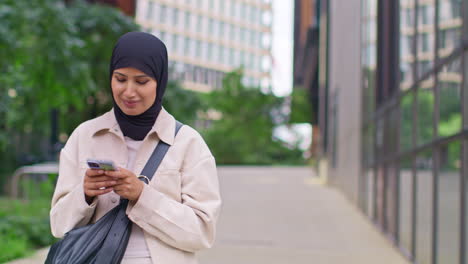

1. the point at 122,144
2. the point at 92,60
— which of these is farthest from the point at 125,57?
the point at 92,60

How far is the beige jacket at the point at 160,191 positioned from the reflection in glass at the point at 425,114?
15.1ft

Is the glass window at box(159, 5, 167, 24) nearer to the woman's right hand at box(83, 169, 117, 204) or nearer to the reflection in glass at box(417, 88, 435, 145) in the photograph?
the reflection in glass at box(417, 88, 435, 145)

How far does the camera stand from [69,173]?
2.16m

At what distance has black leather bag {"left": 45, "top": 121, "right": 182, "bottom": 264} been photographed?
79.4 inches

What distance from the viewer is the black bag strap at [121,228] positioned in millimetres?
2010

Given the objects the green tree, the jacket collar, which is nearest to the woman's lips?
the jacket collar

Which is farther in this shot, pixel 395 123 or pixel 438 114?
pixel 395 123

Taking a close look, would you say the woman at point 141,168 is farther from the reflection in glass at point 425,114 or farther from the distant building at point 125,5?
the distant building at point 125,5

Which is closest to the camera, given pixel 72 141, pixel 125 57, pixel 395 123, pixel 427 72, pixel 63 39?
pixel 125 57

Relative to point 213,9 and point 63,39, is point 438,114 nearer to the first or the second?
point 63,39

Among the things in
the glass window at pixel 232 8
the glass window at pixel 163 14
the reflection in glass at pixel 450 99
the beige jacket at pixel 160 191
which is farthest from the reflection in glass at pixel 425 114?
the glass window at pixel 232 8

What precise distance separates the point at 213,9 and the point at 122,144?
9486 cm

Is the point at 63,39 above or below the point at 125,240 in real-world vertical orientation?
above

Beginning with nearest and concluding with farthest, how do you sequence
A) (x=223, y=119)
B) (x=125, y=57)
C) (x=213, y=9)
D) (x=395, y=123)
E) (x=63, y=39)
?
1. (x=125, y=57)
2. (x=395, y=123)
3. (x=63, y=39)
4. (x=223, y=119)
5. (x=213, y=9)
